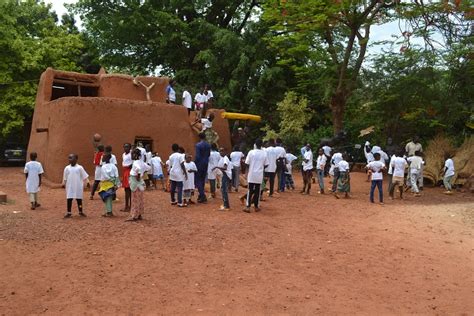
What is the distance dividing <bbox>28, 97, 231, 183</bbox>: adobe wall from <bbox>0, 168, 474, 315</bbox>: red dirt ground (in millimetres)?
3648

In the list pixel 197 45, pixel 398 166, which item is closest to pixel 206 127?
pixel 398 166

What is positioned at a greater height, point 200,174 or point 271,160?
point 271,160

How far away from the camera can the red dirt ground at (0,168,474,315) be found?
592 centimetres

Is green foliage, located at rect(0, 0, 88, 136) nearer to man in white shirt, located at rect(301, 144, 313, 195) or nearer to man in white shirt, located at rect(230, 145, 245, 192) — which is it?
man in white shirt, located at rect(230, 145, 245, 192)

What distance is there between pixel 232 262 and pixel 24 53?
2124 centimetres

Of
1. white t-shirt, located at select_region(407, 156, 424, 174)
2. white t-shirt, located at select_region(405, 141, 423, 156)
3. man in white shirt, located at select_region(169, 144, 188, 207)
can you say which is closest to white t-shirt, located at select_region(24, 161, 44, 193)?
man in white shirt, located at select_region(169, 144, 188, 207)

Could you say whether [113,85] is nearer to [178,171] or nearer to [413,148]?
[178,171]

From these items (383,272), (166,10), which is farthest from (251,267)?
(166,10)

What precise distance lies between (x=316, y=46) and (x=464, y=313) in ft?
56.6

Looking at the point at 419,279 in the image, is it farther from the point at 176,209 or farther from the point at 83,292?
the point at 176,209

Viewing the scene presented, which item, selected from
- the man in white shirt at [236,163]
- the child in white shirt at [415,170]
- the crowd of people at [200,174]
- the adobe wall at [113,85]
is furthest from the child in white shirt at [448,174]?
the adobe wall at [113,85]

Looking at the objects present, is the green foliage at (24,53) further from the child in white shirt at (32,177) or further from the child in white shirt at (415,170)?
the child in white shirt at (415,170)

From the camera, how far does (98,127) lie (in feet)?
50.6

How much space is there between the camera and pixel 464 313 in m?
5.86
